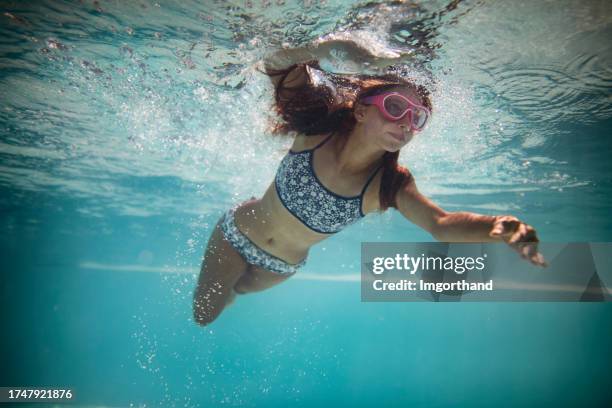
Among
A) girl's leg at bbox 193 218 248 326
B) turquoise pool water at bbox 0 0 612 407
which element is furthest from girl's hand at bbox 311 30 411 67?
girl's leg at bbox 193 218 248 326

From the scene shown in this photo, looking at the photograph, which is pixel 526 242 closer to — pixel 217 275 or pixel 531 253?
pixel 531 253

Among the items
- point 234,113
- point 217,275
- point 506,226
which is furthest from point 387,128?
point 234,113

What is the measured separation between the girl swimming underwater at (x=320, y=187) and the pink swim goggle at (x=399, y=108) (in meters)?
0.01

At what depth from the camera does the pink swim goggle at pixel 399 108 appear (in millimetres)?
4391

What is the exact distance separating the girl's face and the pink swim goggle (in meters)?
0.05

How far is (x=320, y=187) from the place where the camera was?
4734mm

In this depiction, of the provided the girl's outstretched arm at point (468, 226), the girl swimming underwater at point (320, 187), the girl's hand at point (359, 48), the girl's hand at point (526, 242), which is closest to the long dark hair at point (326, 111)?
the girl swimming underwater at point (320, 187)

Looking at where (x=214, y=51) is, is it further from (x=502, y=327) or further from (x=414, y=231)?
(x=502, y=327)

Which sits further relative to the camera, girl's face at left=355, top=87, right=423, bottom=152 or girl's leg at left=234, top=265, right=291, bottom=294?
girl's leg at left=234, top=265, right=291, bottom=294

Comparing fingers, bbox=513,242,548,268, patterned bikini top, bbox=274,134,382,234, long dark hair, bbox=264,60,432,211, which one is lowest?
patterned bikini top, bbox=274,134,382,234

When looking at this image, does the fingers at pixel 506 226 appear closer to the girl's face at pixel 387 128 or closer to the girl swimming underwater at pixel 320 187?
the girl swimming underwater at pixel 320 187

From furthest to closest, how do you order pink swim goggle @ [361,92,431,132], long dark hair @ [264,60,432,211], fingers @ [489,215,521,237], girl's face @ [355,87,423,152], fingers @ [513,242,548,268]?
long dark hair @ [264,60,432,211] < pink swim goggle @ [361,92,431,132] < girl's face @ [355,87,423,152] < fingers @ [489,215,521,237] < fingers @ [513,242,548,268]

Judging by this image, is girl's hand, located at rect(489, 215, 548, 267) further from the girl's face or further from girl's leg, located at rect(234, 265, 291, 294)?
girl's leg, located at rect(234, 265, 291, 294)

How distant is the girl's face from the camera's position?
4.29m
